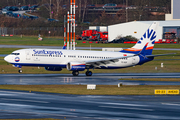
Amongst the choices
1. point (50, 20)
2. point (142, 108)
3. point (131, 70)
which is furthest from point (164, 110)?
point (50, 20)

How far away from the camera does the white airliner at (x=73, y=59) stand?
5003 cm

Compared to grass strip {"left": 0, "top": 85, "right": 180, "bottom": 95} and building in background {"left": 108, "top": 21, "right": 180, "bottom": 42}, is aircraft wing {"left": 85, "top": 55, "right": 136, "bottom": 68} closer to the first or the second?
grass strip {"left": 0, "top": 85, "right": 180, "bottom": 95}

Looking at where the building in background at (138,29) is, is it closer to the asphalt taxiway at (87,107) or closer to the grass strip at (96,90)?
the grass strip at (96,90)

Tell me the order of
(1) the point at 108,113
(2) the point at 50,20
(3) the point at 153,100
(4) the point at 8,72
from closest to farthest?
(1) the point at 108,113, (3) the point at 153,100, (4) the point at 8,72, (2) the point at 50,20

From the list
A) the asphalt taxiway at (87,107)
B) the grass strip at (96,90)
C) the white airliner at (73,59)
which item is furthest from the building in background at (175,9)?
the asphalt taxiway at (87,107)

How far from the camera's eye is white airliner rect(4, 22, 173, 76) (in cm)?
5003

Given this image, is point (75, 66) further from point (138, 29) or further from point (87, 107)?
point (138, 29)

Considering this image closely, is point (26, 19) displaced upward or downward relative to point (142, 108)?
upward

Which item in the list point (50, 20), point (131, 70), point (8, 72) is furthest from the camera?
point (50, 20)

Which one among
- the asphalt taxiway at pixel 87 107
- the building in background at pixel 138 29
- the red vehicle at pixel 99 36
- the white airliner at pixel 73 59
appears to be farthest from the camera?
the red vehicle at pixel 99 36

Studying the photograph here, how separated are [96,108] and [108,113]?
2.04 m

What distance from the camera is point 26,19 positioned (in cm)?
17812

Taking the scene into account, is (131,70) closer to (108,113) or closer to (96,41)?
(108,113)

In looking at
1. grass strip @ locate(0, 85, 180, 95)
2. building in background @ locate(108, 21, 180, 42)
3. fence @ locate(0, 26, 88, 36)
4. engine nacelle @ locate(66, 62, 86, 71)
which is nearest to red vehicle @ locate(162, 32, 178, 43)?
building in background @ locate(108, 21, 180, 42)
